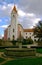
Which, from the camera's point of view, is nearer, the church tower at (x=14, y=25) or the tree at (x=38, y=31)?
the tree at (x=38, y=31)

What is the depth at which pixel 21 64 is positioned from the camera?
13930mm

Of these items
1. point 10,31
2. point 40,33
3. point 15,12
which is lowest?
point 40,33

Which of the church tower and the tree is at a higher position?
the church tower

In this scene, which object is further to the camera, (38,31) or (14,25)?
(14,25)

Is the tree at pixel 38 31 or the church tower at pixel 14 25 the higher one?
the church tower at pixel 14 25

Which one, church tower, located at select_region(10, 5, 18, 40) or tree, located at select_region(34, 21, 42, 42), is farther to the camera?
church tower, located at select_region(10, 5, 18, 40)

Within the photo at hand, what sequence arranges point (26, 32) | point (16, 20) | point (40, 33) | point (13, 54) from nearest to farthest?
1. point (13, 54)
2. point (40, 33)
3. point (16, 20)
4. point (26, 32)

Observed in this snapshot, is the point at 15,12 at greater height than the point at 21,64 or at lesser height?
greater

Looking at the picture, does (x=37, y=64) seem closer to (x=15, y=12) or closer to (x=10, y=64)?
(x=10, y=64)

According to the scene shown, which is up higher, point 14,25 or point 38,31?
point 14,25

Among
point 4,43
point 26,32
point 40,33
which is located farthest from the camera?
point 26,32

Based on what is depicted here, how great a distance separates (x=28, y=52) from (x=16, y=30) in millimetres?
92202

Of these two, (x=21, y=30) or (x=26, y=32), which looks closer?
(x=21, y=30)

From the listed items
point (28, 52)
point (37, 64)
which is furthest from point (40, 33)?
point (37, 64)
